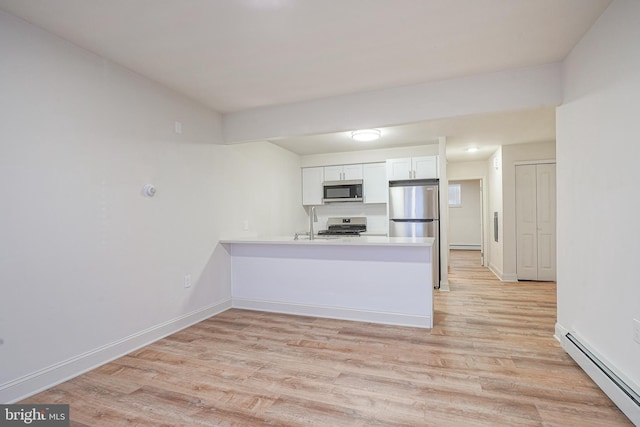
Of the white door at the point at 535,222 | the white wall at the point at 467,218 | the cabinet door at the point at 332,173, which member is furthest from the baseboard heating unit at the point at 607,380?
the white wall at the point at 467,218

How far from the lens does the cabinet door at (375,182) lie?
542 cm

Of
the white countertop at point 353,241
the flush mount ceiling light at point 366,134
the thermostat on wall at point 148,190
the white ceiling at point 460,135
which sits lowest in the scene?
the white countertop at point 353,241

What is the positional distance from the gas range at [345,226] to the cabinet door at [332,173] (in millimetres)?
812

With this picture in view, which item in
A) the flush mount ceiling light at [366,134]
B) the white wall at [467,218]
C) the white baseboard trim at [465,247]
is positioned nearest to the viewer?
the flush mount ceiling light at [366,134]

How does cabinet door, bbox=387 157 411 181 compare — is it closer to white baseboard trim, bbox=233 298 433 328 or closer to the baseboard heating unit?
white baseboard trim, bbox=233 298 433 328

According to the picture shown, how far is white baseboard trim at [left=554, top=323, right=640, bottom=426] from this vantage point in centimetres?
167

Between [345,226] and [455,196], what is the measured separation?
5.75 m

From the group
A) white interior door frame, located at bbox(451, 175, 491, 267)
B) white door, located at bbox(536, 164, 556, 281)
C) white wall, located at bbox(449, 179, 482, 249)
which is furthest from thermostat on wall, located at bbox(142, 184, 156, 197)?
white wall, located at bbox(449, 179, 482, 249)

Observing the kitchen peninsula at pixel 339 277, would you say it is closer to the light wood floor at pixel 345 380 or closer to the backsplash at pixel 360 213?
the light wood floor at pixel 345 380

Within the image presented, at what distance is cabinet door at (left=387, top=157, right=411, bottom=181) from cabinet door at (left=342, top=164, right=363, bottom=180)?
554 millimetres

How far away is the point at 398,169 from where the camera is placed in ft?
17.0

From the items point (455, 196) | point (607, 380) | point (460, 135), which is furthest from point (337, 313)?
point (455, 196)

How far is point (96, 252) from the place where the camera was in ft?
7.84

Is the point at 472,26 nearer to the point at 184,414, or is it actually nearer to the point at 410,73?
the point at 410,73
